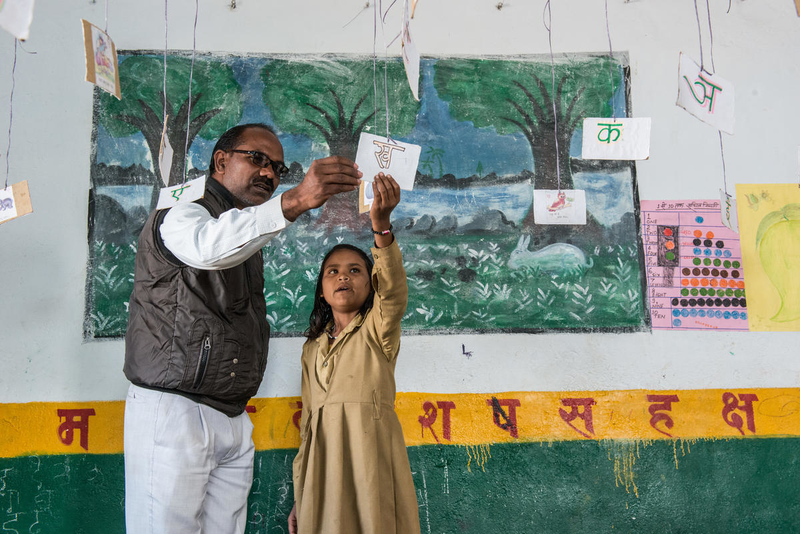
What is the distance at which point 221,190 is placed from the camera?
2.10 meters

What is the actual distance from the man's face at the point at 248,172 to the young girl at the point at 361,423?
1.34 ft

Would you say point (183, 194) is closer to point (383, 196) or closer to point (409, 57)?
point (383, 196)

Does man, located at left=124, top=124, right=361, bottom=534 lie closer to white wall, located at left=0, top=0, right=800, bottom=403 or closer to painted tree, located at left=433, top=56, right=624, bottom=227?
white wall, located at left=0, top=0, right=800, bottom=403

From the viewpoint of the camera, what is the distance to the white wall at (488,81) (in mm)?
2783

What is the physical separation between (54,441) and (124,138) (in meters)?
1.26

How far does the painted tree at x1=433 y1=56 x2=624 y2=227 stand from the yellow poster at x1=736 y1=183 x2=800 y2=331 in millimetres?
772

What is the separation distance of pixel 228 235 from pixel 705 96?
1.75m

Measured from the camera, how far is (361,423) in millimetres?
2027

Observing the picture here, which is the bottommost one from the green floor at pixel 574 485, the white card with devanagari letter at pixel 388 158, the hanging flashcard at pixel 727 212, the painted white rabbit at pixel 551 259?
the green floor at pixel 574 485

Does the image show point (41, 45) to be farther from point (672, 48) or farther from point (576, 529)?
point (576, 529)

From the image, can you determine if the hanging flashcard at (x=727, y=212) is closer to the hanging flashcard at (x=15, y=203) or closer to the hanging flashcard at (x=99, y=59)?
the hanging flashcard at (x=99, y=59)

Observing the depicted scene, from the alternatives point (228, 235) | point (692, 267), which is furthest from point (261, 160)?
point (692, 267)

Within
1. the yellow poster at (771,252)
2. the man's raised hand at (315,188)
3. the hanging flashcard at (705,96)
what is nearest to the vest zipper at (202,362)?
the man's raised hand at (315,188)

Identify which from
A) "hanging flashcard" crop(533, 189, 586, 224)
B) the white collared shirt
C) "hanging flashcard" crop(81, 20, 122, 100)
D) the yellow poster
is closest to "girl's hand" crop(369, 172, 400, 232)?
the white collared shirt
